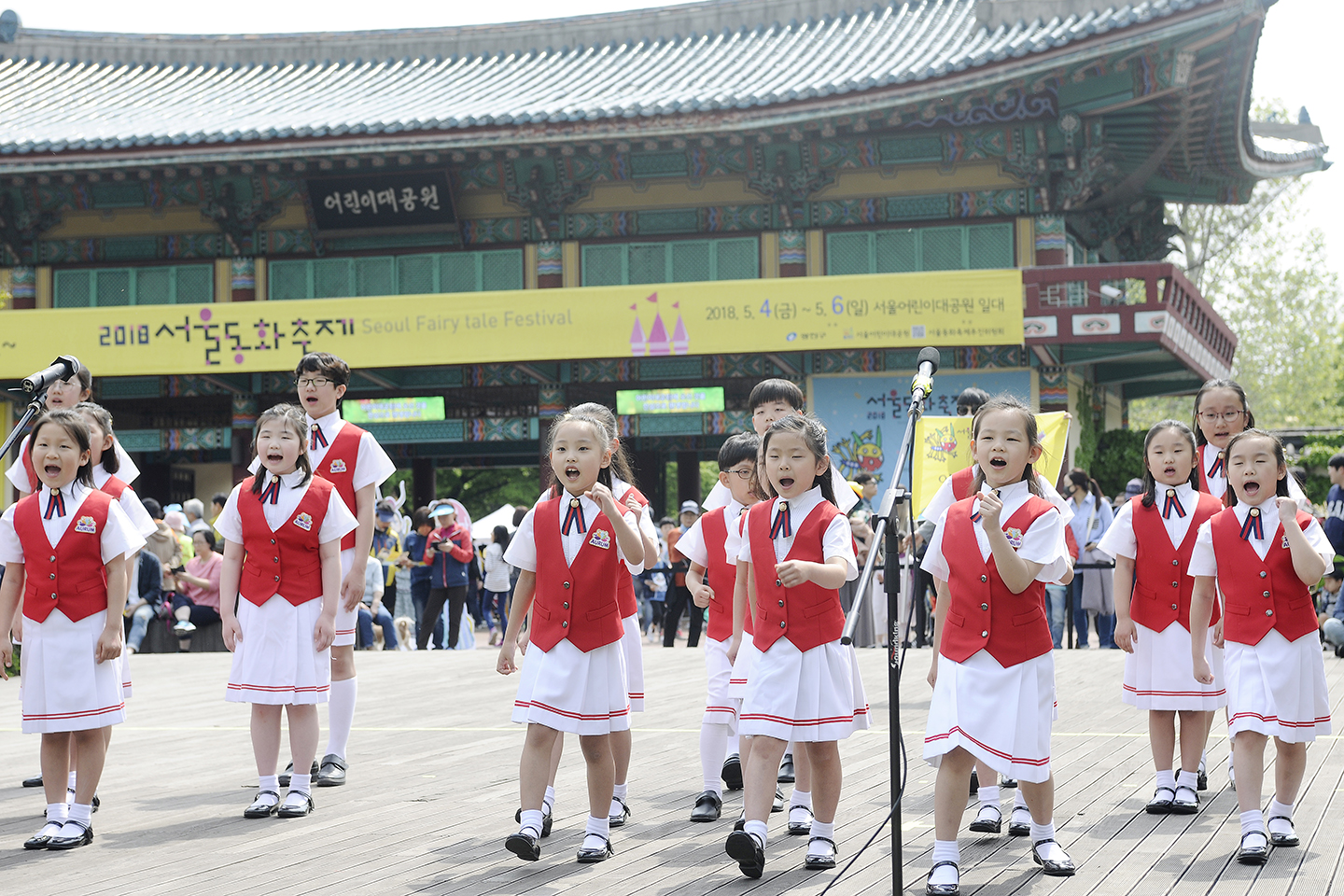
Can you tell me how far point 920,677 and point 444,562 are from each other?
5.77 metres

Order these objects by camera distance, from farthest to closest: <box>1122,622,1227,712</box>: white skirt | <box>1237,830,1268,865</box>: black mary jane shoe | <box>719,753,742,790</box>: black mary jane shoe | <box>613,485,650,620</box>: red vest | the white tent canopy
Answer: the white tent canopy → <box>719,753,742,790</box>: black mary jane shoe → <box>1122,622,1227,712</box>: white skirt → <box>613,485,650,620</box>: red vest → <box>1237,830,1268,865</box>: black mary jane shoe

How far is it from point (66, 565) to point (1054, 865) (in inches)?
147

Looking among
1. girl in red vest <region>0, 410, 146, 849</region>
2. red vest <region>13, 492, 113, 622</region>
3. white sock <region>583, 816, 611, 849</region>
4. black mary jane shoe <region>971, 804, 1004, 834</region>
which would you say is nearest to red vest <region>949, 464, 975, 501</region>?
black mary jane shoe <region>971, 804, 1004, 834</region>

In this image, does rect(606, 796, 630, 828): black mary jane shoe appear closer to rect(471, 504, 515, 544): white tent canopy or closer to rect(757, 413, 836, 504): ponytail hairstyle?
rect(757, 413, 836, 504): ponytail hairstyle

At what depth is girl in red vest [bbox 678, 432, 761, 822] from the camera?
18.1 feet

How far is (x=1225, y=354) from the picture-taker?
21.0 metres

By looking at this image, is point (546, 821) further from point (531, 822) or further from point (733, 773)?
point (733, 773)

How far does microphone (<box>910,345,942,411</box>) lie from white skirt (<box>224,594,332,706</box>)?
276 cm

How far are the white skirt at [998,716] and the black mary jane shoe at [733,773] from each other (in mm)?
1726

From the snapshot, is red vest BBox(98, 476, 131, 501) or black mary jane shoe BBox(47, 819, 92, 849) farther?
red vest BBox(98, 476, 131, 501)

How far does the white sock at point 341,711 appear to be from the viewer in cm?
630

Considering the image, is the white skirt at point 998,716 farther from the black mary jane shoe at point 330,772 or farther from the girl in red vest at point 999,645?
the black mary jane shoe at point 330,772

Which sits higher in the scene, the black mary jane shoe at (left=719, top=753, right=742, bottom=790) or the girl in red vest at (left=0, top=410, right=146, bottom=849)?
the girl in red vest at (left=0, top=410, right=146, bottom=849)

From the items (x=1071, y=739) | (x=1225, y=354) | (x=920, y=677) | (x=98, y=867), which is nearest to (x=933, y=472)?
(x=1071, y=739)
